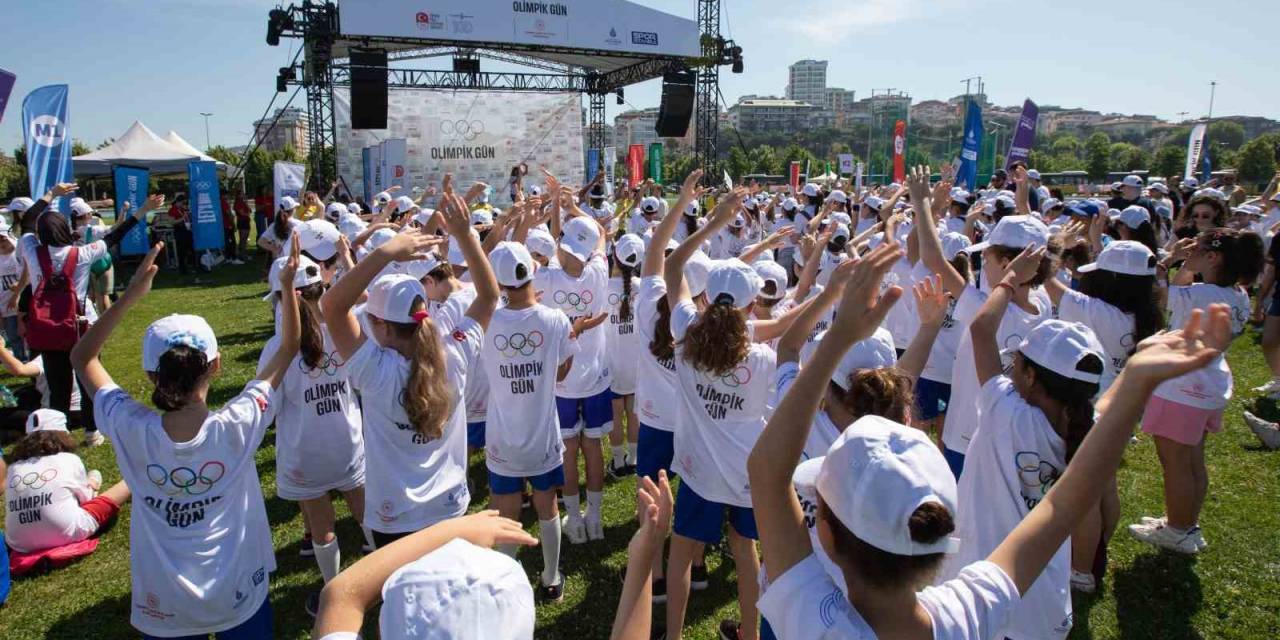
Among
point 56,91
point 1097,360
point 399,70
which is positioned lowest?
point 1097,360

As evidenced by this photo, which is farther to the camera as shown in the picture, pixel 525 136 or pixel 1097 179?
pixel 1097 179

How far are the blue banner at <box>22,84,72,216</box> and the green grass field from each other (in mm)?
5570

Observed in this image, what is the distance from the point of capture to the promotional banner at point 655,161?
22594mm

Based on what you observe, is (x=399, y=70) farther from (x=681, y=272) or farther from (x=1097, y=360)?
(x=1097, y=360)

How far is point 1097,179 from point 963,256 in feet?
205

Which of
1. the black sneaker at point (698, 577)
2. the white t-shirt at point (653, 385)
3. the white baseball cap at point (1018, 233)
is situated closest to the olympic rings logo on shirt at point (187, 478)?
the white t-shirt at point (653, 385)

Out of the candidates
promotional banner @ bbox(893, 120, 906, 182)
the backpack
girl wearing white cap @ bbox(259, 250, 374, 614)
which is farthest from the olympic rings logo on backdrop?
promotional banner @ bbox(893, 120, 906, 182)

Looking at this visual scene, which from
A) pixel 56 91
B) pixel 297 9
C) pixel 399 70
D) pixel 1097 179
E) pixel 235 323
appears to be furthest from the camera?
pixel 1097 179

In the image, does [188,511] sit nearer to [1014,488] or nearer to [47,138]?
[1014,488]

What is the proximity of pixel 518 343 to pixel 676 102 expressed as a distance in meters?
23.6

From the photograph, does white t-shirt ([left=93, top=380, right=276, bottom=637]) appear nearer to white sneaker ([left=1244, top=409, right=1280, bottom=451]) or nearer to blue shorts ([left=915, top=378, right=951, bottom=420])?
blue shorts ([left=915, top=378, right=951, bottom=420])

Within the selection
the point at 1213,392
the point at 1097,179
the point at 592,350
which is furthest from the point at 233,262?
the point at 1097,179

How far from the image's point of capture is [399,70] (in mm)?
24141

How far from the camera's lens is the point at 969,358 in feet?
12.8
